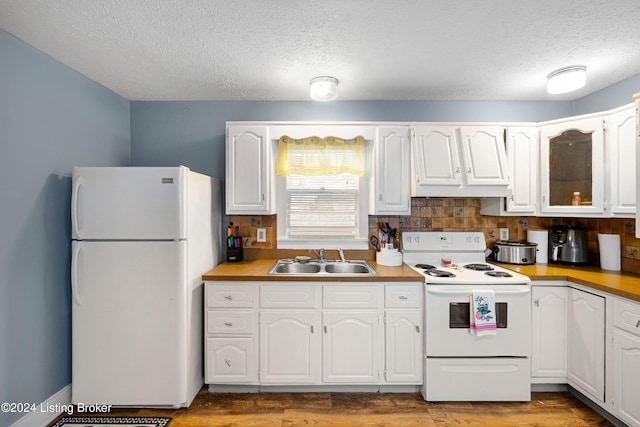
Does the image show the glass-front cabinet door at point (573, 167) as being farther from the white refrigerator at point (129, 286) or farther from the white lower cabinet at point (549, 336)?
the white refrigerator at point (129, 286)

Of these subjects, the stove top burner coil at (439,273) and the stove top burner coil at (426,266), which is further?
the stove top burner coil at (426,266)

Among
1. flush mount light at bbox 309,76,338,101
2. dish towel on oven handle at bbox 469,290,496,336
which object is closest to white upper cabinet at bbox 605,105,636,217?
dish towel on oven handle at bbox 469,290,496,336

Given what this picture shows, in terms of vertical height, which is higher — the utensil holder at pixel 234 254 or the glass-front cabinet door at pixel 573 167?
the glass-front cabinet door at pixel 573 167

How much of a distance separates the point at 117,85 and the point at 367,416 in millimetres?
3156

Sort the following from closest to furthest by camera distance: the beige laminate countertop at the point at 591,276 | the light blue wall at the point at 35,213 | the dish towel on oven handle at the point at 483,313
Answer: the light blue wall at the point at 35,213
the beige laminate countertop at the point at 591,276
the dish towel on oven handle at the point at 483,313

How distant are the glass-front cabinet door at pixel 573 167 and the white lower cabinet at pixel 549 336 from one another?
27.5 inches

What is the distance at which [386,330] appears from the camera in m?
2.28

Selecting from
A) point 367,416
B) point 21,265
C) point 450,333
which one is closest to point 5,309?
point 21,265

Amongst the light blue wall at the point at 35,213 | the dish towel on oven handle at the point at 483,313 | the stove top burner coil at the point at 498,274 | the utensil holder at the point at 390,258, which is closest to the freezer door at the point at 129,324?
the light blue wall at the point at 35,213

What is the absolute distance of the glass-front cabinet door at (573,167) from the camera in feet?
7.77

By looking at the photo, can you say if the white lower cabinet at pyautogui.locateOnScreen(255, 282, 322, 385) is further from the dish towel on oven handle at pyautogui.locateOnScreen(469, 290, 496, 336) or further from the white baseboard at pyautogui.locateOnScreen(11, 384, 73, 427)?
the white baseboard at pyautogui.locateOnScreen(11, 384, 73, 427)

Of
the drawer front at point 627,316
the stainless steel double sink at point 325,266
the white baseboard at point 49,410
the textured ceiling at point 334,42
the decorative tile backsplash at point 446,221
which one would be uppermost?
the textured ceiling at point 334,42

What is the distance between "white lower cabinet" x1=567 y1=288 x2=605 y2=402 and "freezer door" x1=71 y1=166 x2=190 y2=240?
9.18 feet

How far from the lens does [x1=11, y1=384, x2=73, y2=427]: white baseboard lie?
1.86 meters
